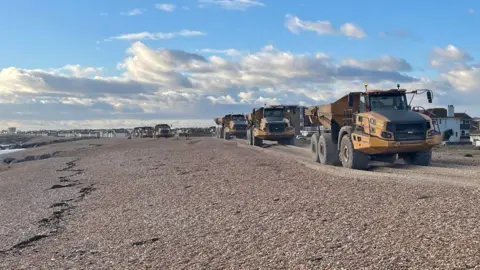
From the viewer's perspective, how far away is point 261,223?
430 inches

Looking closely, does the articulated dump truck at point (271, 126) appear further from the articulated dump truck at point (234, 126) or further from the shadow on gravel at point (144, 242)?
the shadow on gravel at point (144, 242)

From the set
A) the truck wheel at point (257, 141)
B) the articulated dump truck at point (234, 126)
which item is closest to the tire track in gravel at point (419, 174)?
the truck wheel at point (257, 141)

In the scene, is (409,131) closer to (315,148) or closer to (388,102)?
(388,102)

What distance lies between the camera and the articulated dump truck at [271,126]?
37.6 m

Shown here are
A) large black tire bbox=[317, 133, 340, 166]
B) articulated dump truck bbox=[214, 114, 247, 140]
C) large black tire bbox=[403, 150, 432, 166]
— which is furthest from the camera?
articulated dump truck bbox=[214, 114, 247, 140]

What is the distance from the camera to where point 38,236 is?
1231 centimetres

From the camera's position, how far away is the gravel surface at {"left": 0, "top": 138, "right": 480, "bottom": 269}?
26.9 ft

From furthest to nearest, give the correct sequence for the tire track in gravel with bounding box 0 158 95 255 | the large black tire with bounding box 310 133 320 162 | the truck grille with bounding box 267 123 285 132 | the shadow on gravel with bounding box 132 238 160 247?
the truck grille with bounding box 267 123 285 132 < the large black tire with bounding box 310 133 320 162 < the tire track in gravel with bounding box 0 158 95 255 < the shadow on gravel with bounding box 132 238 160 247

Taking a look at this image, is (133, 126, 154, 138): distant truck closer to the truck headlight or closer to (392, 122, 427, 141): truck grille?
(392, 122, 427, 141): truck grille

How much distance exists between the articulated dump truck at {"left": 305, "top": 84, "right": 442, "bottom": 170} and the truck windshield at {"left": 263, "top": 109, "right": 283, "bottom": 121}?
14.8 meters

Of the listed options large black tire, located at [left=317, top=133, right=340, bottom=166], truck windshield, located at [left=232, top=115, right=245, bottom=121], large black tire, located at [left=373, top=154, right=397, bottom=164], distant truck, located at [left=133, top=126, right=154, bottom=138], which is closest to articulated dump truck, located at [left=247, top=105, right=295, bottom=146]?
truck windshield, located at [left=232, top=115, right=245, bottom=121]

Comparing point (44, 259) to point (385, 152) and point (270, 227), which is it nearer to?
point (270, 227)

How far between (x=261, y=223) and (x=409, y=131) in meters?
9.41

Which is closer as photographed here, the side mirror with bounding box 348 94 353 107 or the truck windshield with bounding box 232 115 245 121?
the side mirror with bounding box 348 94 353 107
